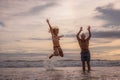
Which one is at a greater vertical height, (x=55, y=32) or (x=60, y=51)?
(x=55, y=32)

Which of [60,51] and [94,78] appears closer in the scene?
[94,78]

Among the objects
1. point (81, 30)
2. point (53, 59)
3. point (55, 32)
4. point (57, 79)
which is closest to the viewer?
point (57, 79)

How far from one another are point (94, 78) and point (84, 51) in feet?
11.8

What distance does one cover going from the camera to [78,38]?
15.9 meters

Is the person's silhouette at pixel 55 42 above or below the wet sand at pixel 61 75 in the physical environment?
above

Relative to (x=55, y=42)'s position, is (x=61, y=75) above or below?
below

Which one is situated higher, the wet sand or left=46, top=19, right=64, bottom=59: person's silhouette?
left=46, top=19, right=64, bottom=59: person's silhouette

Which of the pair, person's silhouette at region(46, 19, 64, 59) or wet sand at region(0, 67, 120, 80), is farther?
person's silhouette at region(46, 19, 64, 59)

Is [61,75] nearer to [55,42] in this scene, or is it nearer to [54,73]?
[54,73]

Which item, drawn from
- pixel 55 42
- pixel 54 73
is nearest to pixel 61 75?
pixel 54 73

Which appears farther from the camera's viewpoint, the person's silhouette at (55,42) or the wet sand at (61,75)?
the person's silhouette at (55,42)

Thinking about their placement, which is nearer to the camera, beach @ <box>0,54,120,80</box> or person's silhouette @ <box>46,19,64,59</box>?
beach @ <box>0,54,120,80</box>

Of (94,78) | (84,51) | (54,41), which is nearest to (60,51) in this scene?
(54,41)

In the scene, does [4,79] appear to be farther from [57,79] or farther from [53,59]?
[53,59]
